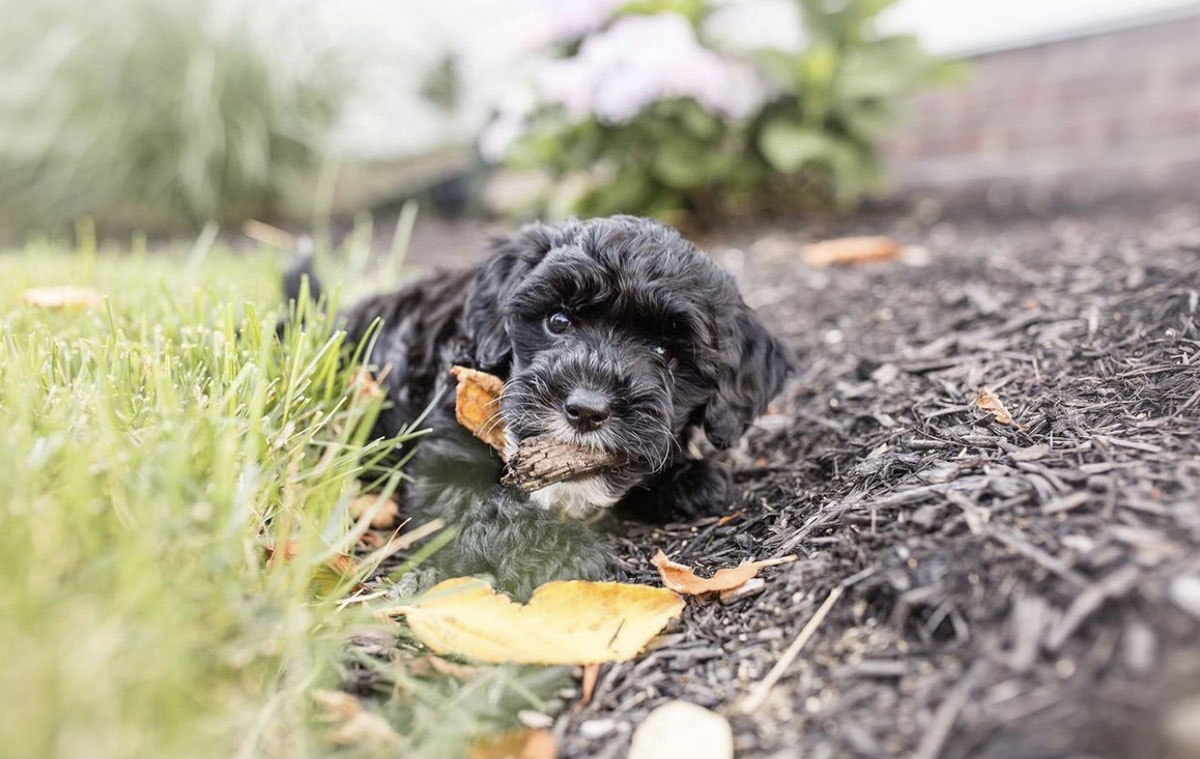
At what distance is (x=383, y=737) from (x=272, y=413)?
0.96 m

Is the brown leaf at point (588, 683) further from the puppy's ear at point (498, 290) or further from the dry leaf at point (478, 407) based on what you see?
the puppy's ear at point (498, 290)

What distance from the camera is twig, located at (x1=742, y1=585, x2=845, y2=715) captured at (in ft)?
5.92

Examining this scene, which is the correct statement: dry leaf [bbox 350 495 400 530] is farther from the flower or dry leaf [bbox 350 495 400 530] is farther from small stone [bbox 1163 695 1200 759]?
the flower

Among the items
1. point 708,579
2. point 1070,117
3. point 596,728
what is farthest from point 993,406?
point 1070,117

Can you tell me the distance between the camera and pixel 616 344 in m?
2.71

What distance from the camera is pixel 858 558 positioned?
80.2 inches

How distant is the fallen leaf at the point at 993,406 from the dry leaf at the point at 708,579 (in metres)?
0.81

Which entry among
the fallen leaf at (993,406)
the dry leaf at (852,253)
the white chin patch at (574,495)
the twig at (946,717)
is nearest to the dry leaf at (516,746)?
the twig at (946,717)

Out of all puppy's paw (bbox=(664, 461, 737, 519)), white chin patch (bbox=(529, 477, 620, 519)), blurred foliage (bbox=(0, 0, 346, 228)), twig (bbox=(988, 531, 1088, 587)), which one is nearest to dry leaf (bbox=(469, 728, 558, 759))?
white chin patch (bbox=(529, 477, 620, 519))

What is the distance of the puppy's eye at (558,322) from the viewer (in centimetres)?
278

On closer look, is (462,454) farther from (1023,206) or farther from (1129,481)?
(1023,206)

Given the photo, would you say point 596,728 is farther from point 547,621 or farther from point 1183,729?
point 1183,729

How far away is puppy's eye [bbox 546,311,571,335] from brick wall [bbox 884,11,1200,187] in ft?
15.3

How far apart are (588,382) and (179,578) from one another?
4.25ft
